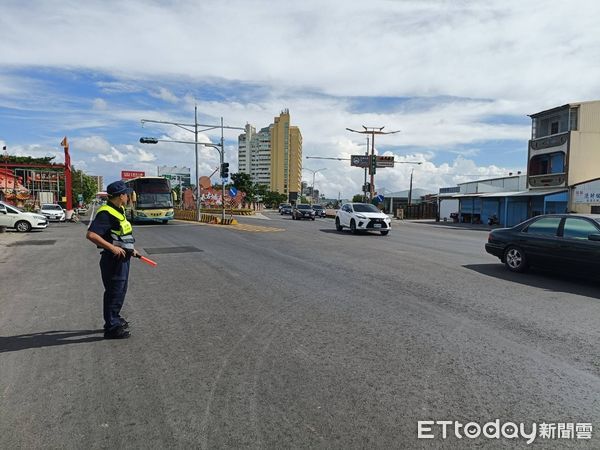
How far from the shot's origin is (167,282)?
8445mm

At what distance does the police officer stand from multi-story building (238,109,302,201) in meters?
105

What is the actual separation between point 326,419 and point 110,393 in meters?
1.83

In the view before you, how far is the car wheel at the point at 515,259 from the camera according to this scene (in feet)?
31.1

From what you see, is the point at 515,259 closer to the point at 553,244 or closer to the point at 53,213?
the point at 553,244

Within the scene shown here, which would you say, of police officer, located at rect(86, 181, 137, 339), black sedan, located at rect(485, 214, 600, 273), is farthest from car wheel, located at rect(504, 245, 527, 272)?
police officer, located at rect(86, 181, 137, 339)

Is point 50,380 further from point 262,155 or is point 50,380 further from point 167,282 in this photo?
point 262,155

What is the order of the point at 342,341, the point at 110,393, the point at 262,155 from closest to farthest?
1. the point at 110,393
2. the point at 342,341
3. the point at 262,155

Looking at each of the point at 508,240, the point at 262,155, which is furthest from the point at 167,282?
→ the point at 262,155

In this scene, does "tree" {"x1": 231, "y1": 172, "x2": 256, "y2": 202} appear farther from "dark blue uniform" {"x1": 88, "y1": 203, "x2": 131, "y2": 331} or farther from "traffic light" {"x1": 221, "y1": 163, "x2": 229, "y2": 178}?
"dark blue uniform" {"x1": 88, "y1": 203, "x2": 131, "y2": 331}

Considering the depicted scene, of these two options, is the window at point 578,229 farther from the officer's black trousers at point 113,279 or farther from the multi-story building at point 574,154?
the multi-story building at point 574,154

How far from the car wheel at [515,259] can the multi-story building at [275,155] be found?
101157mm

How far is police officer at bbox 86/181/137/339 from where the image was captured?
190 inches
